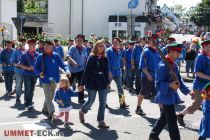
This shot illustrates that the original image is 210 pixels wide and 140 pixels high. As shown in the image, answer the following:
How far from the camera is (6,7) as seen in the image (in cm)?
3928

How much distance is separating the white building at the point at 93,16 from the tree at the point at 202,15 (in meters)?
30.0

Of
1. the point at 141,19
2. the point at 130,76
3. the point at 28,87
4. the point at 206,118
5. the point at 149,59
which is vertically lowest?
the point at 130,76

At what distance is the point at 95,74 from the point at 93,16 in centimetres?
4548

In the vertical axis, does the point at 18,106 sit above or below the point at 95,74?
below

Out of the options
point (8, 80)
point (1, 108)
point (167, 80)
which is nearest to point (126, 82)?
point (8, 80)

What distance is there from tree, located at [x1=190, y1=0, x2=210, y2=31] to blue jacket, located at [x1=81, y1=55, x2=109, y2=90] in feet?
247

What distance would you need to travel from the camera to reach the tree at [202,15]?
83.1 meters

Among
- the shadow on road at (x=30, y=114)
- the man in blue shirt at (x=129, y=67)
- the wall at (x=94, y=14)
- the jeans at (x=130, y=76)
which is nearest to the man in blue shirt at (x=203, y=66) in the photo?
the shadow on road at (x=30, y=114)

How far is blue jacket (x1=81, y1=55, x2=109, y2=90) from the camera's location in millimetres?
8945

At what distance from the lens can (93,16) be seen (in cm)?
5394

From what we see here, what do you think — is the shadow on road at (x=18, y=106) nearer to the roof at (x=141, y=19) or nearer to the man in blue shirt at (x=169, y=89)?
the man in blue shirt at (x=169, y=89)

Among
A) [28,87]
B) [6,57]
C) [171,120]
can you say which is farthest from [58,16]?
[171,120]

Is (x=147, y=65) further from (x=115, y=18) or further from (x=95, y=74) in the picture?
(x=115, y=18)

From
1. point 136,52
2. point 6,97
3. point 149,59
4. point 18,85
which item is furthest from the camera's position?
point 136,52
